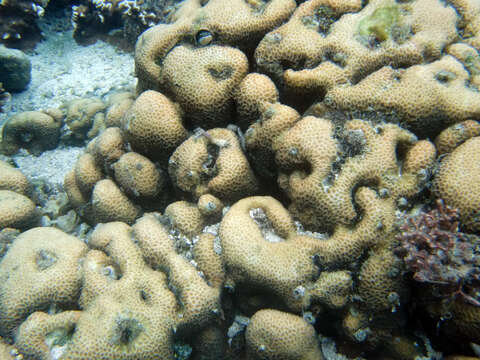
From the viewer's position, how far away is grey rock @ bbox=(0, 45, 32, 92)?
643cm

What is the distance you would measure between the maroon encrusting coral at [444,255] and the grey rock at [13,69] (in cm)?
828

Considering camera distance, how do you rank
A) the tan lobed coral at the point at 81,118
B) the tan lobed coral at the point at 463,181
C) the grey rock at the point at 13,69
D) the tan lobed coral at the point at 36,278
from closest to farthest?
the tan lobed coral at the point at 463,181 → the tan lobed coral at the point at 36,278 → the tan lobed coral at the point at 81,118 → the grey rock at the point at 13,69

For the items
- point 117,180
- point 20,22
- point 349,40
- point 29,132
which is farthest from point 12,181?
point 20,22

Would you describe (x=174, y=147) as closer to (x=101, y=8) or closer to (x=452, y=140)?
(x=452, y=140)

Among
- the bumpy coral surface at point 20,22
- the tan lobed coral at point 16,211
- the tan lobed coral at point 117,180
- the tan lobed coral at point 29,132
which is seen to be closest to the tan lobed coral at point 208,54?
the tan lobed coral at point 117,180

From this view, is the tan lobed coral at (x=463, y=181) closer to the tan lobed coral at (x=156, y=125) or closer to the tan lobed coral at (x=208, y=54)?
the tan lobed coral at (x=208, y=54)

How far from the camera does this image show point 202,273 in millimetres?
2885

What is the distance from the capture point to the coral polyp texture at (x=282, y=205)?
2506 mm

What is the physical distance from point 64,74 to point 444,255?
8.63 m

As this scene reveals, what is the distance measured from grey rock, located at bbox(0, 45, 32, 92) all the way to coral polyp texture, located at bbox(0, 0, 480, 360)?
187 inches

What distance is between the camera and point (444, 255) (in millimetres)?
2238

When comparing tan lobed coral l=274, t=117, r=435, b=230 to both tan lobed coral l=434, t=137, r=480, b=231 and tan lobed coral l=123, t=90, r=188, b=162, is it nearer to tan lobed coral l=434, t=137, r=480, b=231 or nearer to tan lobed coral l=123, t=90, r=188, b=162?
tan lobed coral l=434, t=137, r=480, b=231

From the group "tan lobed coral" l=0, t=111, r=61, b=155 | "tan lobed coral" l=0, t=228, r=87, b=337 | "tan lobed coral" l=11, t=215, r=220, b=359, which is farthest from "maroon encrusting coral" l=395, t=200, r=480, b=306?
"tan lobed coral" l=0, t=111, r=61, b=155

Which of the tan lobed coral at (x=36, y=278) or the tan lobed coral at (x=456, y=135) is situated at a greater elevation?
the tan lobed coral at (x=456, y=135)
